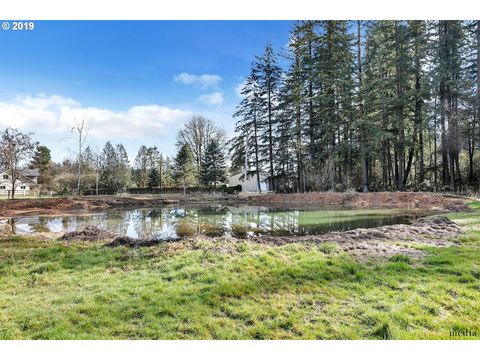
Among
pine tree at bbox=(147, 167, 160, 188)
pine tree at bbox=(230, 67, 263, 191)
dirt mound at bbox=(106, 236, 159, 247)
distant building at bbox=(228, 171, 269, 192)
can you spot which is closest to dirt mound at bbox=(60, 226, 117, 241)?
dirt mound at bbox=(106, 236, 159, 247)

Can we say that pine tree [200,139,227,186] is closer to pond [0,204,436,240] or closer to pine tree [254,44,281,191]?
pine tree [254,44,281,191]

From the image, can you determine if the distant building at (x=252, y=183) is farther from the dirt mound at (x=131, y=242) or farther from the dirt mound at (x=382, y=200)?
the dirt mound at (x=131, y=242)

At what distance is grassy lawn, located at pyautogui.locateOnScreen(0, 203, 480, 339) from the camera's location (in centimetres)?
247

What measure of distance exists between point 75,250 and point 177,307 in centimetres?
370

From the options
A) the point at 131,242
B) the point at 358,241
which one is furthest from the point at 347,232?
the point at 131,242

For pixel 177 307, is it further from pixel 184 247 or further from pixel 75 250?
pixel 75 250

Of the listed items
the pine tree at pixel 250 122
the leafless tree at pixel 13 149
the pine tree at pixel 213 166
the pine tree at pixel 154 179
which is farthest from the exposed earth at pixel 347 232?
the pine tree at pixel 154 179

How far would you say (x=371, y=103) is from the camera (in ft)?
61.8

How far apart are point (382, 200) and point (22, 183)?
3303 centimetres

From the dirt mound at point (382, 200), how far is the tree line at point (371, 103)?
8.34 feet

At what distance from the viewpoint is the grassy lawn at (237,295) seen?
2469 millimetres

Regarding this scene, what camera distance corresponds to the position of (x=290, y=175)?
28.0 meters
